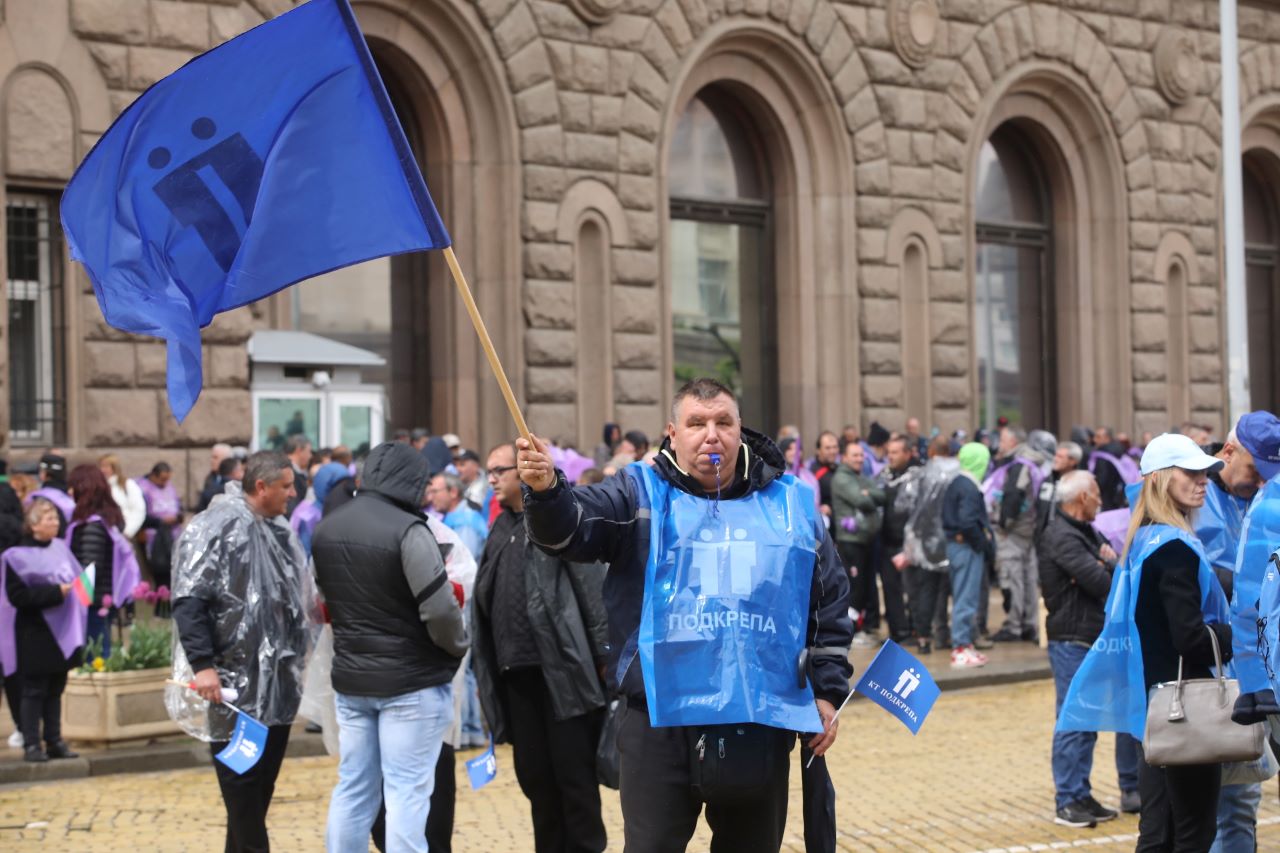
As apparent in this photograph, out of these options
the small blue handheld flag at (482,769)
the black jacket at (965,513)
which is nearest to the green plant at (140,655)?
the small blue handheld flag at (482,769)

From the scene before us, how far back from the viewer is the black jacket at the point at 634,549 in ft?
18.1

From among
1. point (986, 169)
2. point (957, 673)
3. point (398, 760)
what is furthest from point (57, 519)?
point (986, 169)

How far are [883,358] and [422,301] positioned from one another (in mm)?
6132

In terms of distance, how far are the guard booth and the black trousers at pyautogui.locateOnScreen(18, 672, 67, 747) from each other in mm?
6373

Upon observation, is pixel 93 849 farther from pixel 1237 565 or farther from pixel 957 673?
pixel 957 673

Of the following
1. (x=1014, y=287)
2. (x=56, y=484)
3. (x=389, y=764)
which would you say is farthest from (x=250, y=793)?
(x=1014, y=287)

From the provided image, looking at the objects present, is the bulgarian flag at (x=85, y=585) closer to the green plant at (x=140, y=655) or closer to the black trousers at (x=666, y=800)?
the green plant at (x=140, y=655)

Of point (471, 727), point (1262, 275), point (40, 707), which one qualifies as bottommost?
point (471, 727)

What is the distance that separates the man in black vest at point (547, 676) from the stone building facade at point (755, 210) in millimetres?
10041

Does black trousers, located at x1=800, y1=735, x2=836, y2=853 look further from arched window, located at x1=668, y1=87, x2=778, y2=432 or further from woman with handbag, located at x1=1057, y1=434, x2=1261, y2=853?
arched window, located at x1=668, y1=87, x2=778, y2=432

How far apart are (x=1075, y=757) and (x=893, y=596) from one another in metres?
7.46

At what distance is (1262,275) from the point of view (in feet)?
101

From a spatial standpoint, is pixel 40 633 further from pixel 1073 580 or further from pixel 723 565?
pixel 723 565

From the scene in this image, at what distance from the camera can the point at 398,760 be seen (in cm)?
727
